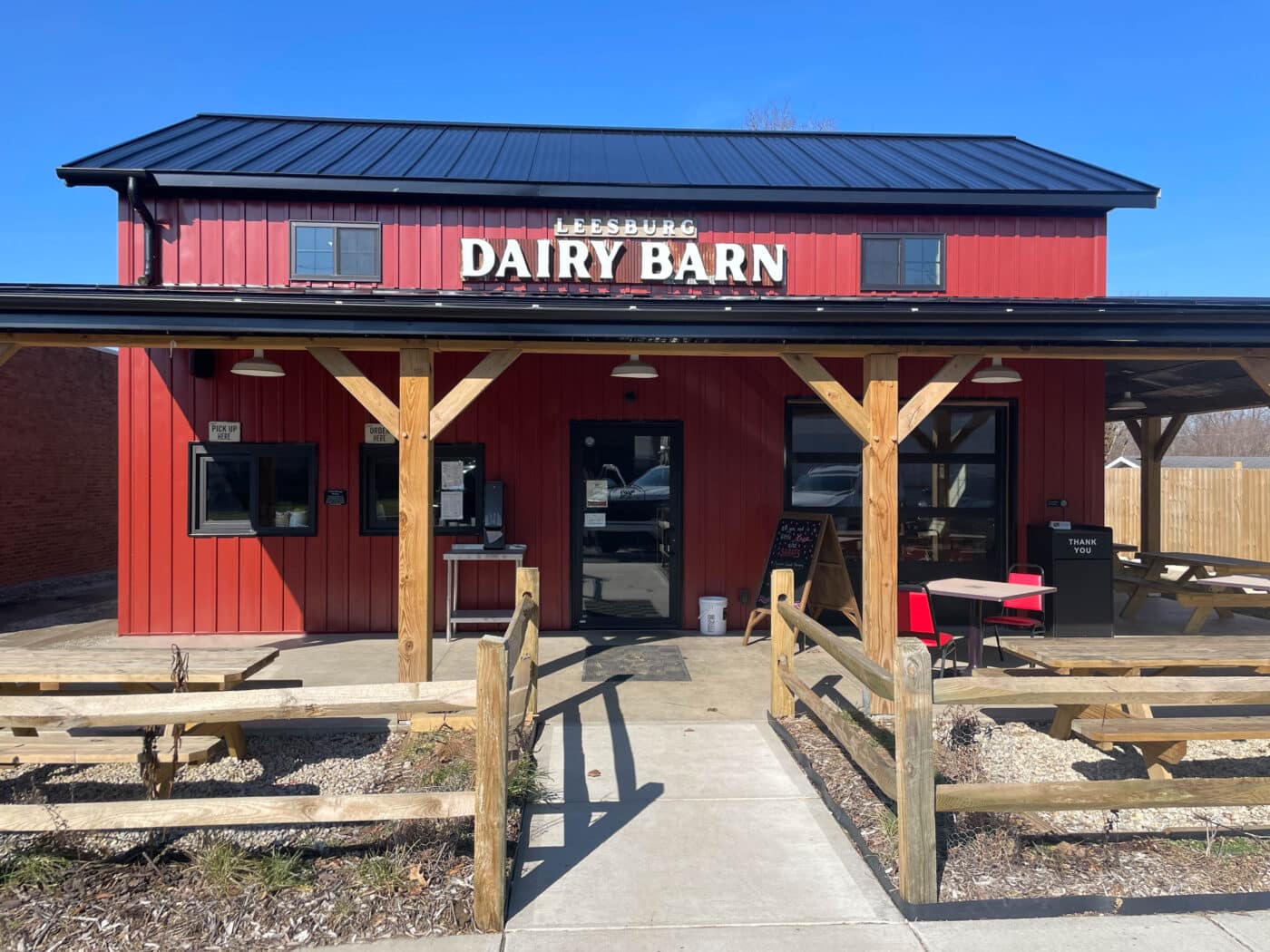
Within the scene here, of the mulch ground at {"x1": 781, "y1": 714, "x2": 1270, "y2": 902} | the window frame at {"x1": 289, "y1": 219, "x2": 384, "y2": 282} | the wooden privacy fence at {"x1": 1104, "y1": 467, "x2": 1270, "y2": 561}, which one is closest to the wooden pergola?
the mulch ground at {"x1": 781, "y1": 714, "x2": 1270, "y2": 902}

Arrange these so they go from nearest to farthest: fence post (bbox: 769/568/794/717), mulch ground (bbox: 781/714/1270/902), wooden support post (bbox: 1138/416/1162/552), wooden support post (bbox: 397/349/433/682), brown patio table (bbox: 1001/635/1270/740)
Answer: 1. mulch ground (bbox: 781/714/1270/902)
2. brown patio table (bbox: 1001/635/1270/740)
3. wooden support post (bbox: 397/349/433/682)
4. fence post (bbox: 769/568/794/717)
5. wooden support post (bbox: 1138/416/1162/552)

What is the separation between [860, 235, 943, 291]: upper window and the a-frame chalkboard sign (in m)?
3.25

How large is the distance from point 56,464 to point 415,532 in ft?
36.0

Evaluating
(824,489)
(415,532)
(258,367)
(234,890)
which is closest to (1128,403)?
(824,489)

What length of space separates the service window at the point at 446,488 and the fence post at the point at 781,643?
3.92 m

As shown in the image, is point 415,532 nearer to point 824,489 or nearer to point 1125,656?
point 1125,656

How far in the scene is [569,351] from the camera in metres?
6.23

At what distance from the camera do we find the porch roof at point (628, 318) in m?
5.66

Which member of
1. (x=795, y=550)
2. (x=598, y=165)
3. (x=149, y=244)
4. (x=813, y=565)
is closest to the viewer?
(x=813, y=565)

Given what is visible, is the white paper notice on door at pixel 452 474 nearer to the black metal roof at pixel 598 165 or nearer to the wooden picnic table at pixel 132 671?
the black metal roof at pixel 598 165

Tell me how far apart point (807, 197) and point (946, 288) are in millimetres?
1975

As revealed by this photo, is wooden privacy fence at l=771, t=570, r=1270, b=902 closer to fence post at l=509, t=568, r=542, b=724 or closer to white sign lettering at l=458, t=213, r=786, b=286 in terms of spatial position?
fence post at l=509, t=568, r=542, b=724

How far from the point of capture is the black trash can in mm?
8172

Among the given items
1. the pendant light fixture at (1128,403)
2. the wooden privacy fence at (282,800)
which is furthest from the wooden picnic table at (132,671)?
the pendant light fixture at (1128,403)
